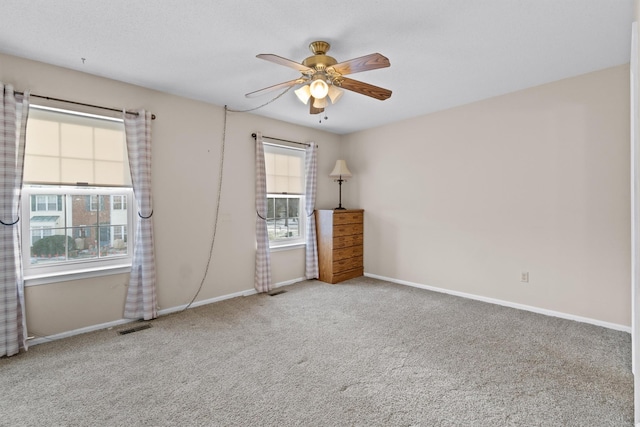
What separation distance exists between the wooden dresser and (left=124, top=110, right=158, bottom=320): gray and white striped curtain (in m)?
2.41

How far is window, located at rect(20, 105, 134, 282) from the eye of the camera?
271cm

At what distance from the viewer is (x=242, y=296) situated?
4.06 meters

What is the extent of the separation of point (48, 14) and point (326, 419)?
3.12 meters

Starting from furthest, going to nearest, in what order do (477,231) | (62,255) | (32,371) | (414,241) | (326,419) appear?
1. (414,241)
2. (477,231)
3. (62,255)
4. (32,371)
5. (326,419)

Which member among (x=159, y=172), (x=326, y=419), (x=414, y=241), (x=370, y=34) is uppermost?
(x=370, y=34)

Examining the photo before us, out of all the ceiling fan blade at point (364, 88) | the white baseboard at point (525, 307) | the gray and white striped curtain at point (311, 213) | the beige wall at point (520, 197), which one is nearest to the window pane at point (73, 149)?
the ceiling fan blade at point (364, 88)

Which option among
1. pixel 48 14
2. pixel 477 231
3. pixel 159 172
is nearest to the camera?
pixel 48 14

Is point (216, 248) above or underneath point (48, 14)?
underneath

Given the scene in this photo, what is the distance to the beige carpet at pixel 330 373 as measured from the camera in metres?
1.79

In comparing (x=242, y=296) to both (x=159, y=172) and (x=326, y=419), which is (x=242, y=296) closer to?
(x=159, y=172)

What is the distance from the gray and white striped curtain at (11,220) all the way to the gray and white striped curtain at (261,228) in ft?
7.53

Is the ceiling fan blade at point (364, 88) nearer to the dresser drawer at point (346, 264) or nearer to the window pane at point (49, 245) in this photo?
the dresser drawer at point (346, 264)

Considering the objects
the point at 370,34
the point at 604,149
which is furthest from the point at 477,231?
the point at 370,34

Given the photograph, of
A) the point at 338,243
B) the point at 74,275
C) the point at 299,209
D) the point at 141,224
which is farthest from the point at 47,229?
the point at 338,243
